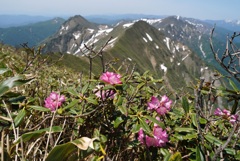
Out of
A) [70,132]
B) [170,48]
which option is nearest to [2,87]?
[70,132]

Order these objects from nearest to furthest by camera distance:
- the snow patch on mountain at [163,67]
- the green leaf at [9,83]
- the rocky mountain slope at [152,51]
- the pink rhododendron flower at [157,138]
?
the green leaf at [9,83] < the pink rhododendron flower at [157,138] < the rocky mountain slope at [152,51] < the snow patch on mountain at [163,67]

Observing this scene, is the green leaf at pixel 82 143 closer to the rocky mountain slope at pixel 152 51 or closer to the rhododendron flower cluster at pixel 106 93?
the rhododendron flower cluster at pixel 106 93

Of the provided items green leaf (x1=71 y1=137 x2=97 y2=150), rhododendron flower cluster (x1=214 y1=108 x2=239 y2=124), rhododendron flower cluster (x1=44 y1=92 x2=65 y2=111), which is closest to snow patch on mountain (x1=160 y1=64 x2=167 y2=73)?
rhododendron flower cluster (x1=214 y1=108 x2=239 y2=124)

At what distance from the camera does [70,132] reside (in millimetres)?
2432

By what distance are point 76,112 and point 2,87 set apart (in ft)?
2.25

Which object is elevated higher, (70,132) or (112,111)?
(112,111)

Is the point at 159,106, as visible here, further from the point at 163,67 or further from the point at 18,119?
the point at 163,67

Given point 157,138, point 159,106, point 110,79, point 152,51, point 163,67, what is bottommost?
point 163,67

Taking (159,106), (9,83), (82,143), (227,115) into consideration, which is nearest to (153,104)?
(159,106)

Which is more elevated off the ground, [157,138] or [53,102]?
[53,102]

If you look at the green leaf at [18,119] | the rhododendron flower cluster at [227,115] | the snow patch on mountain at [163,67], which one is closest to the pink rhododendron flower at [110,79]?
the green leaf at [18,119]

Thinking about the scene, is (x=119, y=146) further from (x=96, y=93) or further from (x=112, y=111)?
(x=96, y=93)

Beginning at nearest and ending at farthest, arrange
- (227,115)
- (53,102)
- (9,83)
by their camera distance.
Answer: (9,83) < (53,102) < (227,115)

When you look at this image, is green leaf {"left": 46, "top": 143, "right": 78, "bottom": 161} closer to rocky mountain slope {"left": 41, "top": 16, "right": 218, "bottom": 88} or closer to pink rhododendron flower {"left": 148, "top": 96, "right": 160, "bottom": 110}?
pink rhododendron flower {"left": 148, "top": 96, "right": 160, "bottom": 110}
